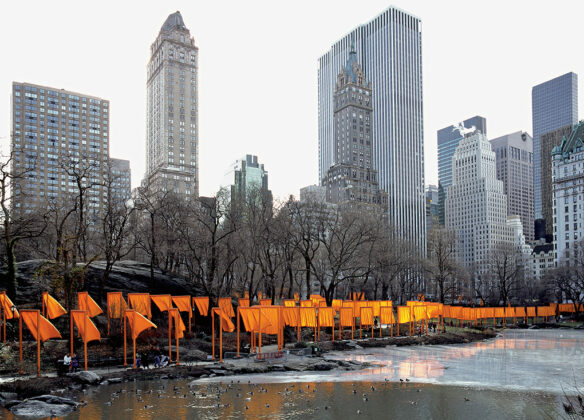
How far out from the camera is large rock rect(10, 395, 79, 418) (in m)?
22.6

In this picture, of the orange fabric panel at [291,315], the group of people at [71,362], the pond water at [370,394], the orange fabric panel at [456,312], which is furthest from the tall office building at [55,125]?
the pond water at [370,394]

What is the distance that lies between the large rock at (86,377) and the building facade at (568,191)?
126 metres

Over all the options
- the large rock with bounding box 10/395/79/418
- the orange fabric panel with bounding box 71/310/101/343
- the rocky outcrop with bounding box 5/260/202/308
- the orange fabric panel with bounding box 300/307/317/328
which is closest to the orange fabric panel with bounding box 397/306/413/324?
the orange fabric panel with bounding box 300/307/317/328

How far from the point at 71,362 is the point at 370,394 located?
16.1m

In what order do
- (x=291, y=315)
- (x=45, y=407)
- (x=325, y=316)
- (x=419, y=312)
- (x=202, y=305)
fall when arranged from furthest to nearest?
(x=419, y=312) → (x=202, y=305) → (x=325, y=316) → (x=291, y=315) → (x=45, y=407)

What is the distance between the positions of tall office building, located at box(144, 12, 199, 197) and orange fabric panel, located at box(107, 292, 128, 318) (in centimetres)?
13524

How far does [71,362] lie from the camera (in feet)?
96.9

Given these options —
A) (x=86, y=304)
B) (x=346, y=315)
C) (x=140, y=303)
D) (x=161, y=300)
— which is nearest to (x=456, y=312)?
(x=346, y=315)

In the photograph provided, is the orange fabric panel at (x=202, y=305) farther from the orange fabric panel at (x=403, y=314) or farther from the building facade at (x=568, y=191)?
the building facade at (x=568, y=191)

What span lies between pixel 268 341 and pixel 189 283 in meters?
11.9

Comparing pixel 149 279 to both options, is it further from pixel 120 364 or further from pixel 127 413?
pixel 127 413

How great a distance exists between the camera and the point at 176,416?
72.0 ft

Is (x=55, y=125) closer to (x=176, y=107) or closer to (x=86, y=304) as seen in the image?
(x=176, y=107)

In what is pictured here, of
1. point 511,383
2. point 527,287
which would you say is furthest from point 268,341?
point 527,287
